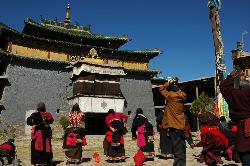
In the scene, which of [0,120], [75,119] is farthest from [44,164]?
[0,120]

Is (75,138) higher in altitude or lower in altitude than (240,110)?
lower

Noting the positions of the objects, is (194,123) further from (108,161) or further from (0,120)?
(108,161)

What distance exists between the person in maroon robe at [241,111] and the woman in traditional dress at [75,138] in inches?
219

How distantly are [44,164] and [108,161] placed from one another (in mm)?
1973

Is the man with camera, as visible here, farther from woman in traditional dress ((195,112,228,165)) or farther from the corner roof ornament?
the corner roof ornament

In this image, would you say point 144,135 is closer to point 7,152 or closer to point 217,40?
point 7,152

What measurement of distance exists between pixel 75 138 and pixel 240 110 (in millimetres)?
5738

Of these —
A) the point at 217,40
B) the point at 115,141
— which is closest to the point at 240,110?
the point at 115,141

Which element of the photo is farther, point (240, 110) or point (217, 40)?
point (217, 40)

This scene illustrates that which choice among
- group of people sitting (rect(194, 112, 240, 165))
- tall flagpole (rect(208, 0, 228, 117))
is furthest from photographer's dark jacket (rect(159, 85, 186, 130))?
tall flagpole (rect(208, 0, 228, 117))

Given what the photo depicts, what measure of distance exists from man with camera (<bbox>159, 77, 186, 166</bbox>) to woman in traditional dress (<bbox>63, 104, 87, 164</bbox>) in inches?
123

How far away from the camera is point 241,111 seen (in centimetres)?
344

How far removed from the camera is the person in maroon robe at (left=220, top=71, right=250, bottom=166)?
3.28 meters

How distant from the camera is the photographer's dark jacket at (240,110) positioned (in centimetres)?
331
